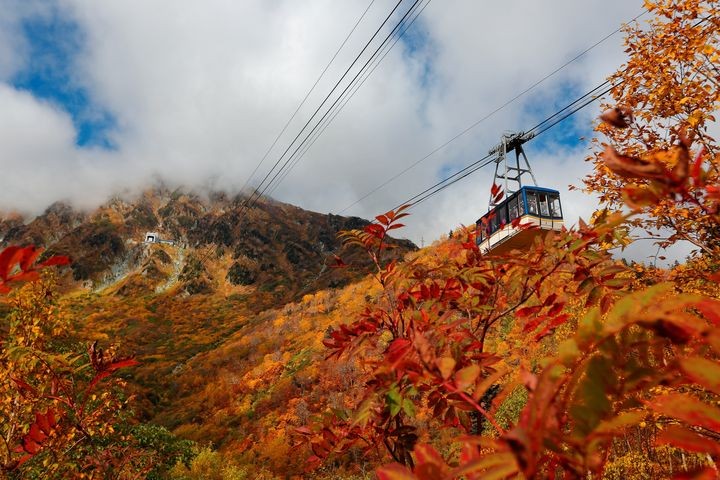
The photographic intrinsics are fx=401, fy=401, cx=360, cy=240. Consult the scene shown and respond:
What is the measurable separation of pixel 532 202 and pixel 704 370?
11268mm

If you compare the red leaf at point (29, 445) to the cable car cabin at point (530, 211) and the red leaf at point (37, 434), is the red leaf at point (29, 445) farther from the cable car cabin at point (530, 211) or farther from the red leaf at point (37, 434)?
the cable car cabin at point (530, 211)

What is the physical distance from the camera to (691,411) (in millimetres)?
396

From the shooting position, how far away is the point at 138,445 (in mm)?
8273

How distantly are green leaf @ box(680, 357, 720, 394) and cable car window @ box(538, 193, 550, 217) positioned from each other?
37.7ft

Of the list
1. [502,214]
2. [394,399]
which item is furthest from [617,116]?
[502,214]

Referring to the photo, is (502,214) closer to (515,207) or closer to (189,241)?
(515,207)

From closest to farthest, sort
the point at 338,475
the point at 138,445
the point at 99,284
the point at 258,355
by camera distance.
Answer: the point at 138,445
the point at 338,475
the point at 258,355
the point at 99,284

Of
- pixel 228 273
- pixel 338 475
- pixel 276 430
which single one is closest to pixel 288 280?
pixel 228 273

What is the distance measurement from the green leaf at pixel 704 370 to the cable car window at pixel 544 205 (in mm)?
11484

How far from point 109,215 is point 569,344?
88.6 meters

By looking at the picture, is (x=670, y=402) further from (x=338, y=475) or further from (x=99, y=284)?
(x=99, y=284)

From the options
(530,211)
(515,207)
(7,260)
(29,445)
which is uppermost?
(515,207)

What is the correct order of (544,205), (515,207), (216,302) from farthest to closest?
(216,302)
(515,207)
(544,205)

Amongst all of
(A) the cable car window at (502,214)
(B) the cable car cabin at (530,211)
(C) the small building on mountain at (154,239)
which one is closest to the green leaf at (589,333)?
(B) the cable car cabin at (530,211)
